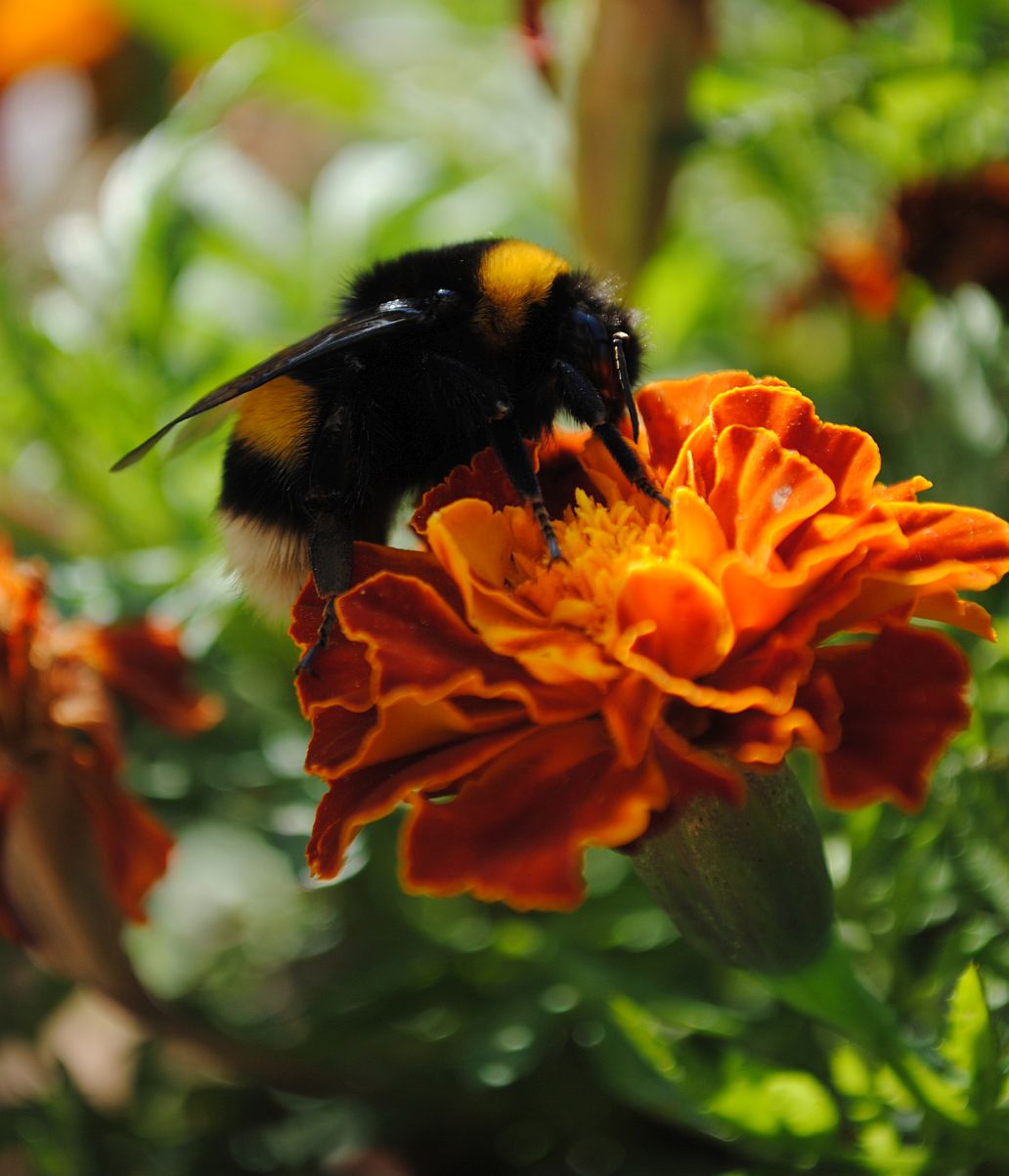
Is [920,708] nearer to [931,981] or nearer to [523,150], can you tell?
[931,981]

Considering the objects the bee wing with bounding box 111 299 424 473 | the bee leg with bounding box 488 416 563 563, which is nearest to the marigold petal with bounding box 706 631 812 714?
the bee leg with bounding box 488 416 563 563

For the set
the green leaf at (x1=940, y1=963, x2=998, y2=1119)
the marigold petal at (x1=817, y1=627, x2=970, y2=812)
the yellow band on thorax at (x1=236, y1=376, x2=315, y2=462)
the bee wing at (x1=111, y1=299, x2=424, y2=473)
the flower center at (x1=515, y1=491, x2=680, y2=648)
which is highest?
the bee wing at (x1=111, y1=299, x2=424, y2=473)

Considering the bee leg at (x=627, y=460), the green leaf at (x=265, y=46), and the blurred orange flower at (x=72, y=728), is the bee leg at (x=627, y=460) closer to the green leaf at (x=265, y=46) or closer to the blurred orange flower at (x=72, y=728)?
the blurred orange flower at (x=72, y=728)

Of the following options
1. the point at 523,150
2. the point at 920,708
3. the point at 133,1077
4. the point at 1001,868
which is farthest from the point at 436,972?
the point at 523,150

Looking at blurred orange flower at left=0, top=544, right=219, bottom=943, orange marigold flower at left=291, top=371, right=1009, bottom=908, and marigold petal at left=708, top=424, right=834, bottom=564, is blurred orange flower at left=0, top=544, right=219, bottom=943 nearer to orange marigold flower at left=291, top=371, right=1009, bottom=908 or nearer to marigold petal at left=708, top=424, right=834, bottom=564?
orange marigold flower at left=291, top=371, right=1009, bottom=908

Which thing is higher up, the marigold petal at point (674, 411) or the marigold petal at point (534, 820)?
the marigold petal at point (674, 411)

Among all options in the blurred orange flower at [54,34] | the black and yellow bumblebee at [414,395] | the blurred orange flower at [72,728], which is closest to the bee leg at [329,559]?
the black and yellow bumblebee at [414,395]
